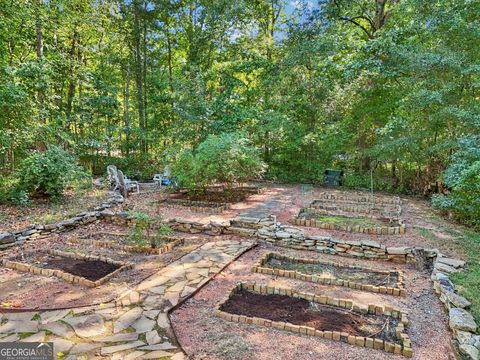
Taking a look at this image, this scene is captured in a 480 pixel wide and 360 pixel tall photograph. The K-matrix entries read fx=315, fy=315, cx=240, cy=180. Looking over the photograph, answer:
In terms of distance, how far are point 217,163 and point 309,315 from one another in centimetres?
471

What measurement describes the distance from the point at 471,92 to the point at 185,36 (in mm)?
10512

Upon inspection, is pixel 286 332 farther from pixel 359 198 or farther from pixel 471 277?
pixel 359 198

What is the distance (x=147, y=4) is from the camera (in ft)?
39.1

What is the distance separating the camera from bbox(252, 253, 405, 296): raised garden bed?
3.57 meters

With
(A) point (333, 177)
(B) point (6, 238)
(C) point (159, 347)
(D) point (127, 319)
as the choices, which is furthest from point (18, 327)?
(A) point (333, 177)

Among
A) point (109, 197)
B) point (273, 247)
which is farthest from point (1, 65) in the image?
point (273, 247)

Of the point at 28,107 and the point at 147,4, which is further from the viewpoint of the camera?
the point at 147,4

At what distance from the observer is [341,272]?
13.5 ft

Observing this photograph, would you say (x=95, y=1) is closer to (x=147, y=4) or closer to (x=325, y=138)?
(x=147, y=4)

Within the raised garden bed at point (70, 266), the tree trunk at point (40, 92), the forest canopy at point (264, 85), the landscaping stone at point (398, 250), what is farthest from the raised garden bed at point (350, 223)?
the tree trunk at point (40, 92)

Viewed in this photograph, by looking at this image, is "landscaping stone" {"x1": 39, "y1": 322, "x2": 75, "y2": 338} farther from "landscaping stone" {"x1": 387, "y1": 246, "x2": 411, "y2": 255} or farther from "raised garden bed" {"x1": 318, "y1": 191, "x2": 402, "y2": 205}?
"raised garden bed" {"x1": 318, "y1": 191, "x2": 402, "y2": 205}

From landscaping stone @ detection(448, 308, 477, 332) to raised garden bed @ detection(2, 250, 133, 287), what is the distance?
3.46 metres

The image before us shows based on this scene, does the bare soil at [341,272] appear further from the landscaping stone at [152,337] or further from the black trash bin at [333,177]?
the black trash bin at [333,177]

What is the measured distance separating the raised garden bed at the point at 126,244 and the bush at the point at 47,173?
207 centimetres
